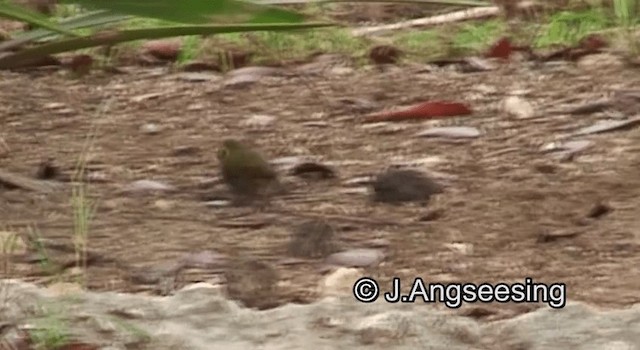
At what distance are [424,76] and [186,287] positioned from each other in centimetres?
126

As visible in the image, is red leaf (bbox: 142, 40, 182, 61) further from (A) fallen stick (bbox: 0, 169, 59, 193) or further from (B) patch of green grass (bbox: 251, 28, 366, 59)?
(A) fallen stick (bbox: 0, 169, 59, 193)

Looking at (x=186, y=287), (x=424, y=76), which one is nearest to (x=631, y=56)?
(x=424, y=76)

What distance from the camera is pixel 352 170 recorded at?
78.2 inches

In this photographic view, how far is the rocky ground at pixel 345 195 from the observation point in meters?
1.33

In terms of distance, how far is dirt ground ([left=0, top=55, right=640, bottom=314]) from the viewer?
61.9 inches

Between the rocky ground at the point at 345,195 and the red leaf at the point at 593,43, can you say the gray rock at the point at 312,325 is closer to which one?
the rocky ground at the point at 345,195

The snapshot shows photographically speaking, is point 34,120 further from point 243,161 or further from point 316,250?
point 316,250

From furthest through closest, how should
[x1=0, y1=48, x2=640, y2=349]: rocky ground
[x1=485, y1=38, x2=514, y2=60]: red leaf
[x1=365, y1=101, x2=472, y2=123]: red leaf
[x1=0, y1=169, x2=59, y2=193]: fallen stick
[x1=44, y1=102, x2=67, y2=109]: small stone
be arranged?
[x1=485, y1=38, x2=514, y2=60]: red leaf → [x1=44, y1=102, x2=67, y2=109]: small stone → [x1=365, y1=101, x2=472, y2=123]: red leaf → [x1=0, y1=169, x2=59, y2=193]: fallen stick → [x1=0, y1=48, x2=640, y2=349]: rocky ground

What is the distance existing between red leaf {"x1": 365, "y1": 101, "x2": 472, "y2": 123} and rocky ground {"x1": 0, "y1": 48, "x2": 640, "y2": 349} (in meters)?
0.02

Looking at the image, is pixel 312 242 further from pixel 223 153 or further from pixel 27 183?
pixel 27 183

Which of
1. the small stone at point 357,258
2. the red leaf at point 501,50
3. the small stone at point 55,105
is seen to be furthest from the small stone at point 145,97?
the small stone at point 357,258

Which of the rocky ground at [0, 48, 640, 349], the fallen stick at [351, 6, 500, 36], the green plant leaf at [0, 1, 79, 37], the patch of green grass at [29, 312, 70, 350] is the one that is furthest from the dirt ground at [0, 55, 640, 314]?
the fallen stick at [351, 6, 500, 36]

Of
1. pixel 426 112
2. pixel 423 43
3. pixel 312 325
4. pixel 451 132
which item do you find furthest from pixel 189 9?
pixel 423 43

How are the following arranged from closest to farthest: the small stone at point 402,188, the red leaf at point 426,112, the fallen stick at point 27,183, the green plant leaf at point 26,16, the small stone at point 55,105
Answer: the green plant leaf at point 26,16 < the small stone at point 402,188 < the fallen stick at point 27,183 < the red leaf at point 426,112 < the small stone at point 55,105
